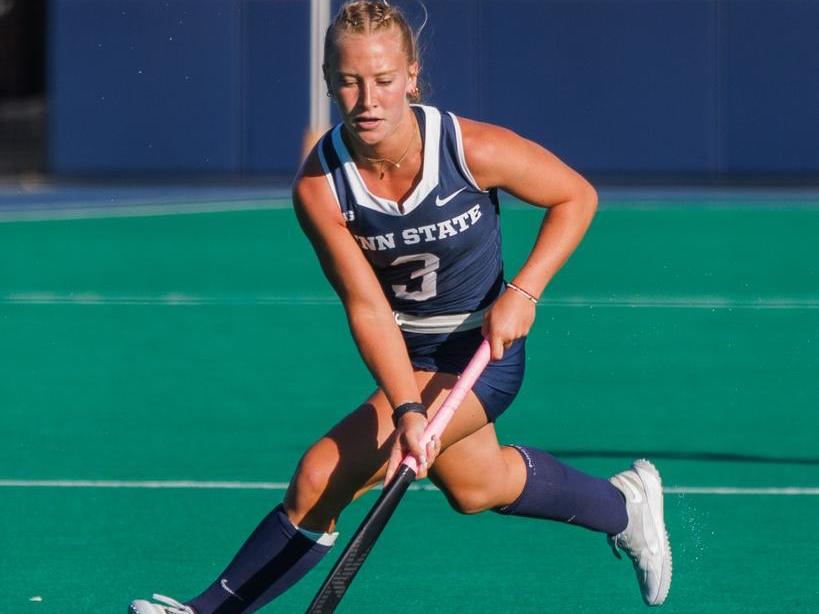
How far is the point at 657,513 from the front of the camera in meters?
4.61

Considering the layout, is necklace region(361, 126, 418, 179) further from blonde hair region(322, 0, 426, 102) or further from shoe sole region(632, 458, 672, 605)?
shoe sole region(632, 458, 672, 605)

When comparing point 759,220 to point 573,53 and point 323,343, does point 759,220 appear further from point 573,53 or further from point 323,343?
point 323,343

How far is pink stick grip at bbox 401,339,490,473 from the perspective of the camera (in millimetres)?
3684

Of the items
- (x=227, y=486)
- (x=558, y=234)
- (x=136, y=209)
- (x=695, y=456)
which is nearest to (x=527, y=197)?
(x=558, y=234)

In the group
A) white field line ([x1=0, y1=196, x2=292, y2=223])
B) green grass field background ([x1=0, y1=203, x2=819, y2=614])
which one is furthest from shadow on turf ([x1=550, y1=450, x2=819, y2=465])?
white field line ([x1=0, y1=196, x2=292, y2=223])

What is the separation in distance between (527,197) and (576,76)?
14344 millimetres

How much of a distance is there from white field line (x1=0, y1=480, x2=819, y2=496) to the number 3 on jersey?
1734 mm

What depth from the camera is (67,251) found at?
12.4 metres

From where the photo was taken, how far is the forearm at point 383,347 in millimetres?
3783

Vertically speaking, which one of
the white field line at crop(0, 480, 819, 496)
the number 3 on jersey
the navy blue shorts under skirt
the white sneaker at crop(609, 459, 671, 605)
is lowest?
the white field line at crop(0, 480, 819, 496)

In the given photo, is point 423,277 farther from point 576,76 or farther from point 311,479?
point 576,76

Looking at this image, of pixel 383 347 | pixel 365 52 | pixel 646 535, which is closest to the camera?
pixel 365 52

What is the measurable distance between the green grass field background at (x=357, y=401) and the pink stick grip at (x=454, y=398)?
79 cm

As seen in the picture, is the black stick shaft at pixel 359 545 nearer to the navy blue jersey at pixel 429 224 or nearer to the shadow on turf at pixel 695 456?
the navy blue jersey at pixel 429 224
